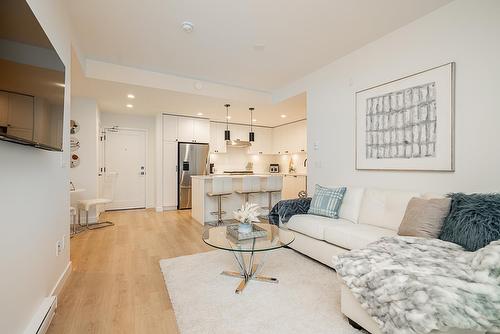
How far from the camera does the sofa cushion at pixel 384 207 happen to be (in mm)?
2512

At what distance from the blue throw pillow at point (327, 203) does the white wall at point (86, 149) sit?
4301 millimetres

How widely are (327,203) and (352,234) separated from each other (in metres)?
0.74

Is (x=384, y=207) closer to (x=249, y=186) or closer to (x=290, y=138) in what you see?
(x=249, y=186)

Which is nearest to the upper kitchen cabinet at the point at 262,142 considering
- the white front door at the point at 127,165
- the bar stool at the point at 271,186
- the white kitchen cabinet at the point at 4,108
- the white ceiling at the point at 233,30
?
the bar stool at the point at 271,186

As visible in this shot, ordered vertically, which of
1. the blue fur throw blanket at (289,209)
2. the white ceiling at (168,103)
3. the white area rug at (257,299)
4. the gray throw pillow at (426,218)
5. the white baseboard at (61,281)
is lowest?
the white area rug at (257,299)

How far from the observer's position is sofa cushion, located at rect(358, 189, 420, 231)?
2.51 metres

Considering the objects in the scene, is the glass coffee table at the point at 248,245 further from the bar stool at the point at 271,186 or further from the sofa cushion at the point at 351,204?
the bar stool at the point at 271,186

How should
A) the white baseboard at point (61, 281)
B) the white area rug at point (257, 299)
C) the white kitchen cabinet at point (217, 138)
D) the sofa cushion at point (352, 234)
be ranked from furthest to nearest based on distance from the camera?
the white kitchen cabinet at point (217, 138), the sofa cushion at point (352, 234), the white baseboard at point (61, 281), the white area rug at point (257, 299)

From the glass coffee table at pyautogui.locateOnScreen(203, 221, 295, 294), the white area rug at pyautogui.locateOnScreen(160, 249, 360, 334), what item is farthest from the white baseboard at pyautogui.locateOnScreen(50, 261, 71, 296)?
the glass coffee table at pyautogui.locateOnScreen(203, 221, 295, 294)

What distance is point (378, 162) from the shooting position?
3.06 metres

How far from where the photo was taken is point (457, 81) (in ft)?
7.73

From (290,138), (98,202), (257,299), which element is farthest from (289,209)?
(290,138)

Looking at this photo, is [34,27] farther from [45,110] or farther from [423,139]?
[423,139]

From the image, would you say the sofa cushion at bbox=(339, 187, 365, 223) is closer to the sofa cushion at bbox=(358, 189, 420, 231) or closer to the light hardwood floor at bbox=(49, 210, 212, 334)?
the sofa cushion at bbox=(358, 189, 420, 231)
